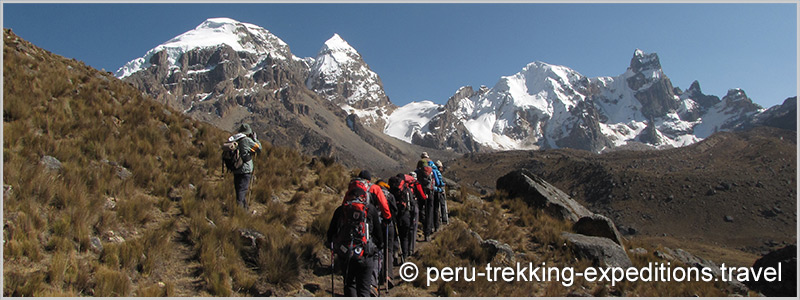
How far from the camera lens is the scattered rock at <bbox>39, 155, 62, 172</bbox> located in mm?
7523

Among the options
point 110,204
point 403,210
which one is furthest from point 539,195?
point 110,204

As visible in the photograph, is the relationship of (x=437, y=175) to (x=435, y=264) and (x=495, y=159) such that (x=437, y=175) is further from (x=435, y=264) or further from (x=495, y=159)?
(x=495, y=159)

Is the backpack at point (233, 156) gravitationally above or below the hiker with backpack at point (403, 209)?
above

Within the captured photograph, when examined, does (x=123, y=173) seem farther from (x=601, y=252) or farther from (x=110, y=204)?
(x=601, y=252)

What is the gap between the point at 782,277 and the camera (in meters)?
13.9

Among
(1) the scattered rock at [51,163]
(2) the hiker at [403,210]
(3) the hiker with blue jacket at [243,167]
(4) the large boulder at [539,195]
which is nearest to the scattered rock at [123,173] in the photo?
(1) the scattered rock at [51,163]

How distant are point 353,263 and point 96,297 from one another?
3.04 meters

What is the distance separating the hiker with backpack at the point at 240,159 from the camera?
804cm

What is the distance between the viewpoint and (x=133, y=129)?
38.2 ft

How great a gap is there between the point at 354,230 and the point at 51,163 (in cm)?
667

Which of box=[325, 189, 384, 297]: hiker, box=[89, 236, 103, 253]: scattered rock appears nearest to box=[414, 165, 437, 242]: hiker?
box=[325, 189, 384, 297]: hiker

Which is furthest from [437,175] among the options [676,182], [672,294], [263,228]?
[676,182]

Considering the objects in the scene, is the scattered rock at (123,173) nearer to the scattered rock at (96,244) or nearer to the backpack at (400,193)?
the scattered rock at (96,244)

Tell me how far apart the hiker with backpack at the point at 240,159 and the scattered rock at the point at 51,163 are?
9.93ft
